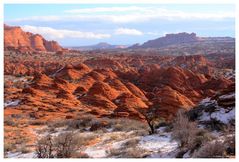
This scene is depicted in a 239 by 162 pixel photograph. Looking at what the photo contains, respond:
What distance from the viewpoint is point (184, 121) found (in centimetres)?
1081

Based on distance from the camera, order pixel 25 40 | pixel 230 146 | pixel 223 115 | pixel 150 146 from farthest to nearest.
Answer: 1. pixel 25 40
2. pixel 223 115
3. pixel 150 146
4. pixel 230 146

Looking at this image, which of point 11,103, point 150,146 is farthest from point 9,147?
point 11,103

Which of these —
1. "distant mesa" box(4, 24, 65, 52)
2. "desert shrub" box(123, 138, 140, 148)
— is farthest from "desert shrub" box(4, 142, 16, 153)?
"distant mesa" box(4, 24, 65, 52)

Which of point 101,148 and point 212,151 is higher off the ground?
point 212,151

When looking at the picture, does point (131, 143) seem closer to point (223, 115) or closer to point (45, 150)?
point (45, 150)

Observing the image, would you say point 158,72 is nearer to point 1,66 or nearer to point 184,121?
point 184,121

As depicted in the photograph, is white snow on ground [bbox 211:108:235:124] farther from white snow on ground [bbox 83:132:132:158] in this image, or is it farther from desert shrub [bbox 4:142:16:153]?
desert shrub [bbox 4:142:16:153]

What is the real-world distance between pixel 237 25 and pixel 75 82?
30897 mm

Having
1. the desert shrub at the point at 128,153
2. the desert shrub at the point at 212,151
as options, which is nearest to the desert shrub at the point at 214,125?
the desert shrub at the point at 128,153

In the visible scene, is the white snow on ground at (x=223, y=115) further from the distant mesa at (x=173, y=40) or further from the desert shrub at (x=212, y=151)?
the distant mesa at (x=173, y=40)

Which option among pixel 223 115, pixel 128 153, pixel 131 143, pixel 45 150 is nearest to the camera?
pixel 45 150

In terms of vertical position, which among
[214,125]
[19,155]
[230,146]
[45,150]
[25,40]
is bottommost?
[19,155]

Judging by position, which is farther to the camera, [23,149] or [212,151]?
[23,149]

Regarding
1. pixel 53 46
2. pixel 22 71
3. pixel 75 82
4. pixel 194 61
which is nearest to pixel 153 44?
pixel 53 46
